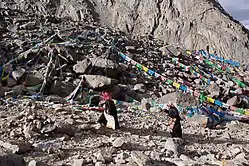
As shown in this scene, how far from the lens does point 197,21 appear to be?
25297 millimetres

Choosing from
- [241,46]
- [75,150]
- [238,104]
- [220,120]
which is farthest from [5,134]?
[241,46]

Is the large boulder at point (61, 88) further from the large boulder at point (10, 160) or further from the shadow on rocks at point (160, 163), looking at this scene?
the large boulder at point (10, 160)

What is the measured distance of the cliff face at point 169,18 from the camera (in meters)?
23.8

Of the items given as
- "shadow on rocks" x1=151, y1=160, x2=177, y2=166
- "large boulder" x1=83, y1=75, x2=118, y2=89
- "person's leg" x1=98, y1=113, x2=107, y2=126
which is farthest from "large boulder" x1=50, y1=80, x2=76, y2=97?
"shadow on rocks" x1=151, y1=160, x2=177, y2=166

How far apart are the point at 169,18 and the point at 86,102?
17.9m

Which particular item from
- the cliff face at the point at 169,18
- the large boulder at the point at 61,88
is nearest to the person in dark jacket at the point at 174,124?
the large boulder at the point at 61,88

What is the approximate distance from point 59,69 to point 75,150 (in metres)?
6.82

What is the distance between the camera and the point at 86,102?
1065 centimetres

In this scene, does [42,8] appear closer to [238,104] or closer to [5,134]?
[238,104]

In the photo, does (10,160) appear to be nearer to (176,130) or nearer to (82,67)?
(176,130)

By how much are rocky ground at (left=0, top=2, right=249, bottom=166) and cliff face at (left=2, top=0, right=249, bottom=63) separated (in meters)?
4.48

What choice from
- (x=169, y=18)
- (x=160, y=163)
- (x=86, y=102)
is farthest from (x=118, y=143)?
(x=169, y=18)

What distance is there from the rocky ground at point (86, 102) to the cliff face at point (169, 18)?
4482mm

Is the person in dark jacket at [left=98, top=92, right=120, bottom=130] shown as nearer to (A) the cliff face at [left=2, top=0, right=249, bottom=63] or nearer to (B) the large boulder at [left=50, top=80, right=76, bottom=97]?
(B) the large boulder at [left=50, top=80, right=76, bottom=97]
